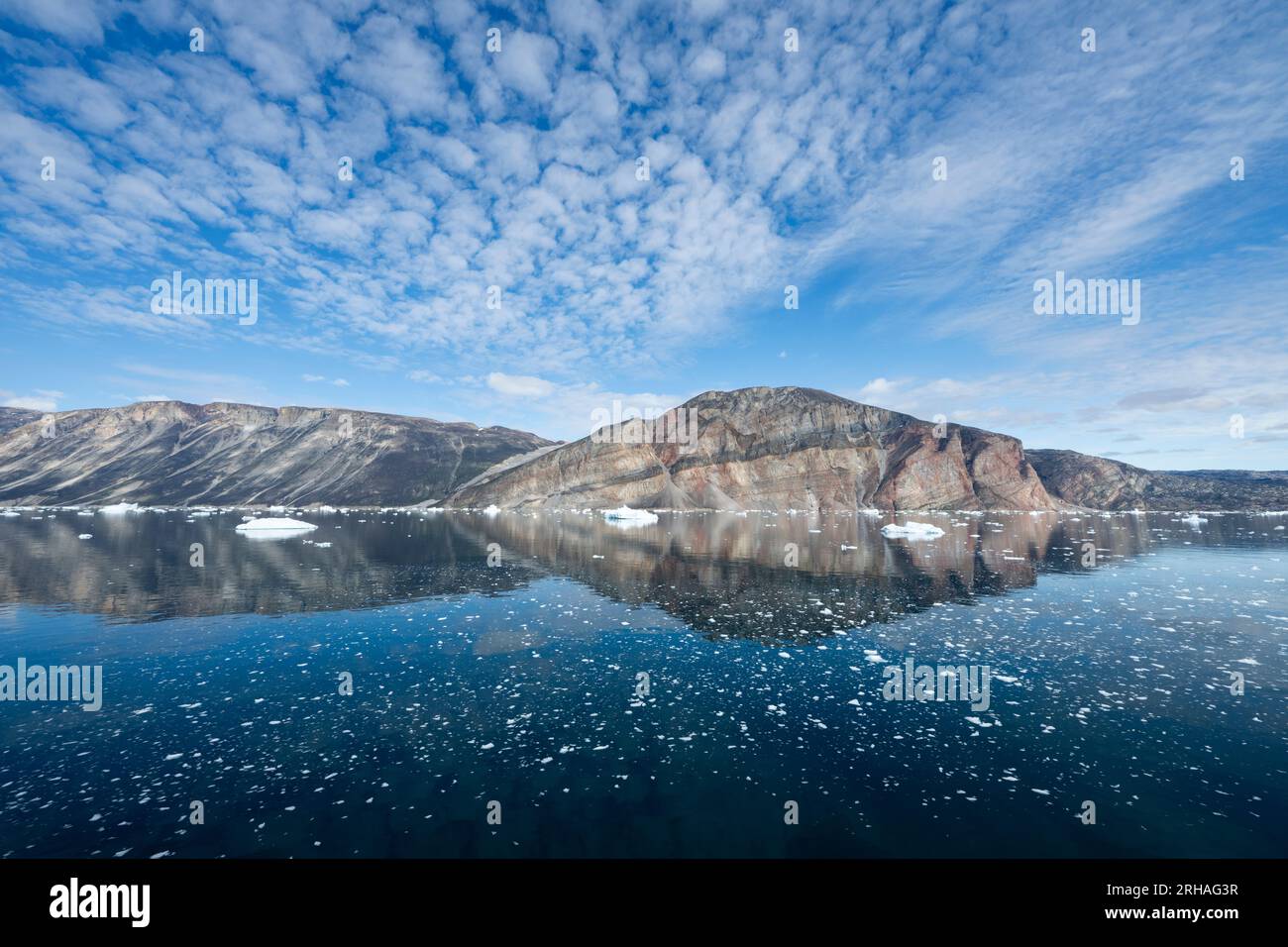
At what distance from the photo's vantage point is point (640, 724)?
1644cm

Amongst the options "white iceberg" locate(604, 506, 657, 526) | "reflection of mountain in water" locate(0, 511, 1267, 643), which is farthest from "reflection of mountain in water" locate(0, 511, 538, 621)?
"white iceberg" locate(604, 506, 657, 526)

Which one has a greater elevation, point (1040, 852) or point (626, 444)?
point (626, 444)

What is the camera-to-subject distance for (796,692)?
1903 centimetres

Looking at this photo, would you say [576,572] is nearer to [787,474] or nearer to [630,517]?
[630,517]

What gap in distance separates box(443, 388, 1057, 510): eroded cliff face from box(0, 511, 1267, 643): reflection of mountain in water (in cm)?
9820

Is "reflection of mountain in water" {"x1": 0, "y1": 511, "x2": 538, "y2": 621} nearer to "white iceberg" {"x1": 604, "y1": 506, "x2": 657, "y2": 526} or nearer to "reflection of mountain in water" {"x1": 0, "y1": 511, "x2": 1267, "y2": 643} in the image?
"reflection of mountain in water" {"x1": 0, "y1": 511, "x2": 1267, "y2": 643}

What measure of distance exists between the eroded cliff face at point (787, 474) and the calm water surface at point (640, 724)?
145m

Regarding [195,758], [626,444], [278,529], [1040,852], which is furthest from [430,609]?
[626,444]

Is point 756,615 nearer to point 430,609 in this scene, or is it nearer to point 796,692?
point 796,692

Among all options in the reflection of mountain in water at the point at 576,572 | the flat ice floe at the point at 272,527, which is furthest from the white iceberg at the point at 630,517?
the flat ice floe at the point at 272,527

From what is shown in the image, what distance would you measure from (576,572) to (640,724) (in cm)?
3187

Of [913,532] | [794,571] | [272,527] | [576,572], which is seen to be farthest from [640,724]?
[272,527]

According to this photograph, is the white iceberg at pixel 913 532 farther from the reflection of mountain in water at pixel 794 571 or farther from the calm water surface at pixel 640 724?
the calm water surface at pixel 640 724
